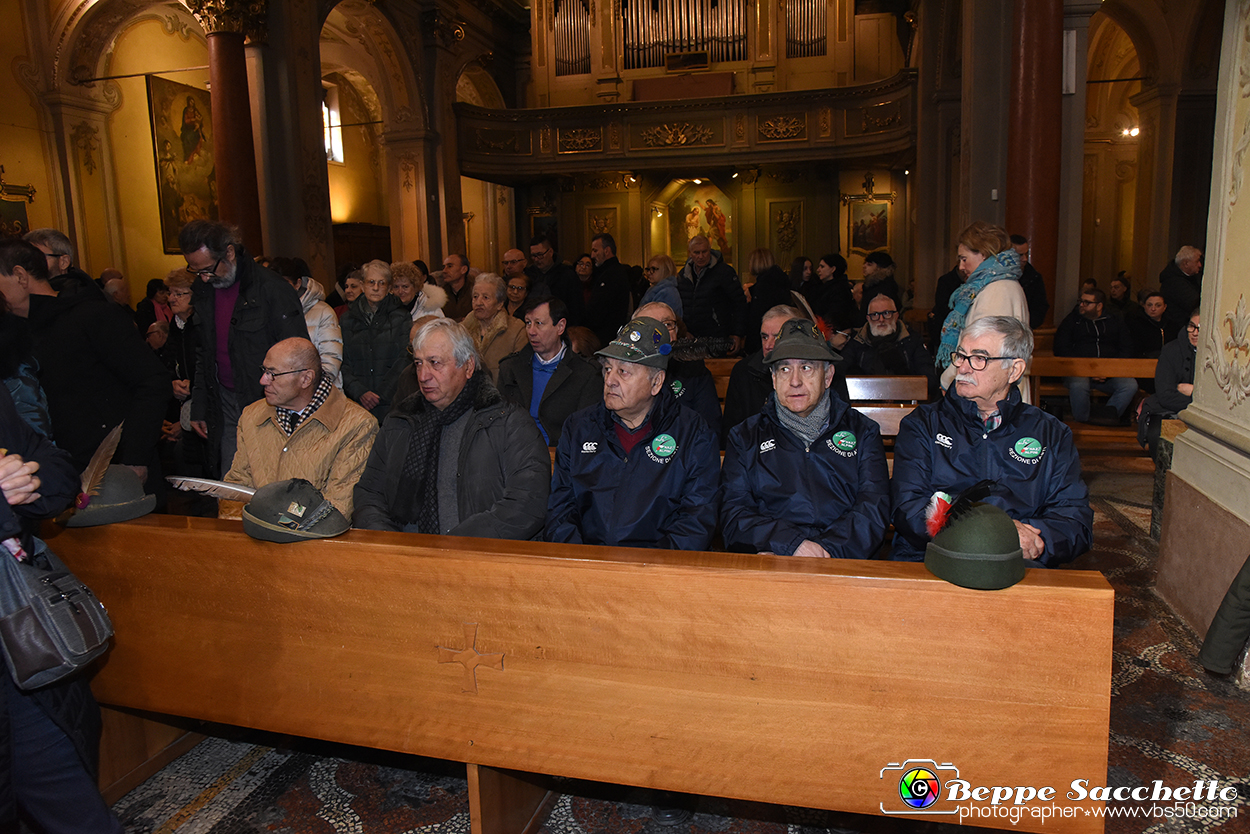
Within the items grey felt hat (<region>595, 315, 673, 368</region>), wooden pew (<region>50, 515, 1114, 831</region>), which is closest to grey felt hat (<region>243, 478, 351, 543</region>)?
wooden pew (<region>50, 515, 1114, 831</region>)

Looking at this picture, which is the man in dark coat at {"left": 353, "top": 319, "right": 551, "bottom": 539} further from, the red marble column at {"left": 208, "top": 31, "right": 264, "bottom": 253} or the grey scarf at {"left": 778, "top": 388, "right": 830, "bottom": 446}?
the red marble column at {"left": 208, "top": 31, "right": 264, "bottom": 253}

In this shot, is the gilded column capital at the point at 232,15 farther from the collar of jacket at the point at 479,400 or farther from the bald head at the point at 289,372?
the collar of jacket at the point at 479,400

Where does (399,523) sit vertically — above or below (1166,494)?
above

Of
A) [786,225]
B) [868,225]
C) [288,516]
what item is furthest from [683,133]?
[288,516]

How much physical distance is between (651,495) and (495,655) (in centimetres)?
83

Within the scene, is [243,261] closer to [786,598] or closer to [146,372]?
[146,372]

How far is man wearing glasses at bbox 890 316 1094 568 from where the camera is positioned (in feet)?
7.86

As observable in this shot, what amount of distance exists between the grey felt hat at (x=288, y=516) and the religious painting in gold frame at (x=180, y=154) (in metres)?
12.0

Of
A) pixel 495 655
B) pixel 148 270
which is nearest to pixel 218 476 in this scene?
pixel 495 655

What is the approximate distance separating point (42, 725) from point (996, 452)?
2601mm

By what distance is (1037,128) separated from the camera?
6.25 metres

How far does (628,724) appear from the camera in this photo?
1880mm

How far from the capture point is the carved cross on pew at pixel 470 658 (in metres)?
1.95

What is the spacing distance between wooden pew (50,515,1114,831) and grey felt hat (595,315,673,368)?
82 centimetres
